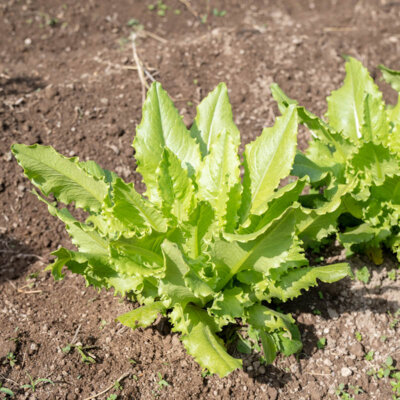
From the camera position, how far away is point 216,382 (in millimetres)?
2832

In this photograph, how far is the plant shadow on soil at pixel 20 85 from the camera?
4.27 meters

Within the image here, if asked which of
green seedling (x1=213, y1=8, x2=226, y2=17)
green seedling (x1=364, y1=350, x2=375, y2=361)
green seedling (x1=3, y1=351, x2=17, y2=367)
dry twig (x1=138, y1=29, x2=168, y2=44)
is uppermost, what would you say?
green seedling (x1=213, y1=8, x2=226, y2=17)

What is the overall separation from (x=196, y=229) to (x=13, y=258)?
1.41 m

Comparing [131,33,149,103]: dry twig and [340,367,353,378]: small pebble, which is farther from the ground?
[131,33,149,103]: dry twig

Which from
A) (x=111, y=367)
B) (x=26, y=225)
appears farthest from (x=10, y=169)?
(x=111, y=367)

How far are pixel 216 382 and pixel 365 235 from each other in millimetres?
1249

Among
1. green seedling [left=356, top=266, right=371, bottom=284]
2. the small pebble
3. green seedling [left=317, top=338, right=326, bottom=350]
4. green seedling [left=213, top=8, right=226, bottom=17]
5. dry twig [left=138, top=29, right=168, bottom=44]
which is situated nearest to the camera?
the small pebble

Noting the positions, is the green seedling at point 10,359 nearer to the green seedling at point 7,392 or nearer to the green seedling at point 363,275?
the green seedling at point 7,392

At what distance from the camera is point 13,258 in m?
3.40

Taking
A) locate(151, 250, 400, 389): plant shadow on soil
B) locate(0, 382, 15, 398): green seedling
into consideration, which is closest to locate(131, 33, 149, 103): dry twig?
locate(151, 250, 400, 389): plant shadow on soil

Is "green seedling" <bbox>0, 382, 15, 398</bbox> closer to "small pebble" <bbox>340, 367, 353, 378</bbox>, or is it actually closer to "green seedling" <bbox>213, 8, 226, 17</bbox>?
"small pebble" <bbox>340, 367, 353, 378</bbox>

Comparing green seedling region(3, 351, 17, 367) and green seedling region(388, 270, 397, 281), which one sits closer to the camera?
green seedling region(3, 351, 17, 367)

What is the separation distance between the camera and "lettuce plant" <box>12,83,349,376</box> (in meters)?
2.57

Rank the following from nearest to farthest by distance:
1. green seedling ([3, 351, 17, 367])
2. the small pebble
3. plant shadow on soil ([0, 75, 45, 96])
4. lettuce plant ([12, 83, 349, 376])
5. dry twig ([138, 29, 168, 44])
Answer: lettuce plant ([12, 83, 349, 376]), green seedling ([3, 351, 17, 367]), the small pebble, plant shadow on soil ([0, 75, 45, 96]), dry twig ([138, 29, 168, 44])
